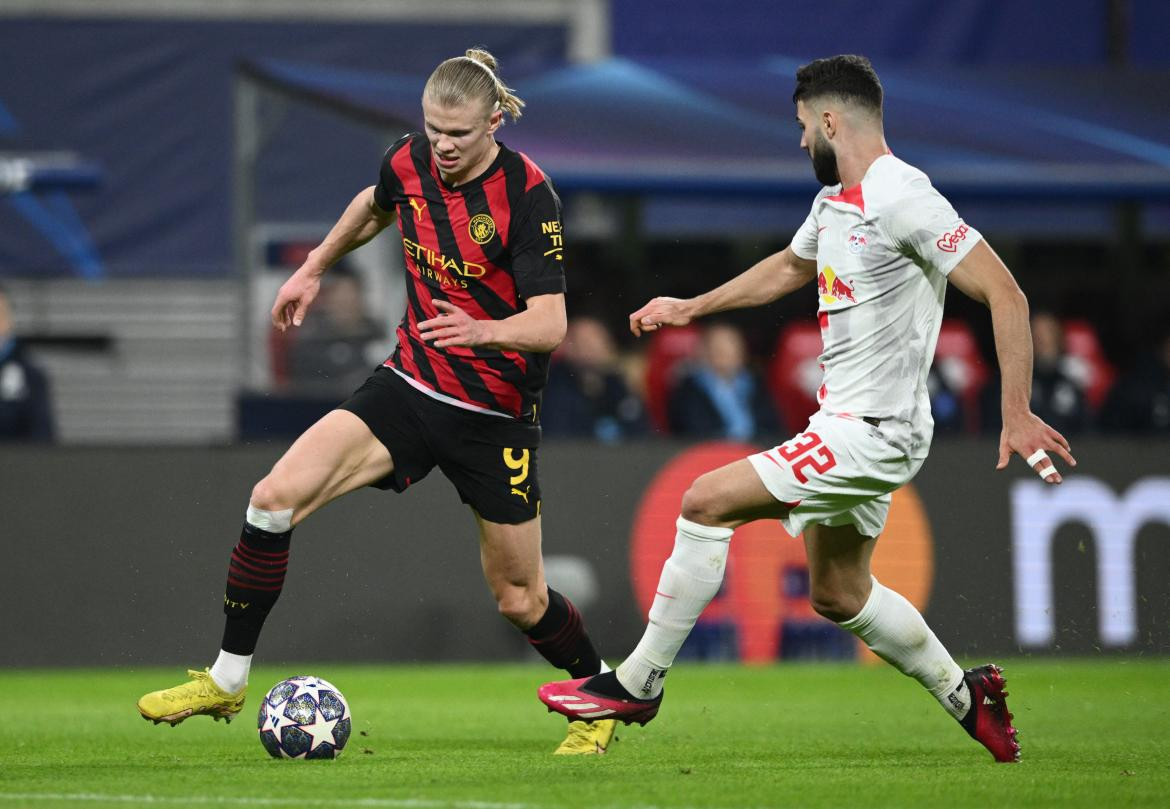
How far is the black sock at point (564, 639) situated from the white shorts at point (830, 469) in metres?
1.10

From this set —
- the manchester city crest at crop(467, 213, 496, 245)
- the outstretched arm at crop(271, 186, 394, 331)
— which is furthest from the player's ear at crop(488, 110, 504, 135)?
the outstretched arm at crop(271, 186, 394, 331)

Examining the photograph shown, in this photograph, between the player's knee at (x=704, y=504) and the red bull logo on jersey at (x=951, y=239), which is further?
the player's knee at (x=704, y=504)

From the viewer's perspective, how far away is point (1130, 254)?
17.0m

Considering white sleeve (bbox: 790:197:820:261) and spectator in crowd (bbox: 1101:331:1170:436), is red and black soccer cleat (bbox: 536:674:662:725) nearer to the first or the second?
white sleeve (bbox: 790:197:820:261)

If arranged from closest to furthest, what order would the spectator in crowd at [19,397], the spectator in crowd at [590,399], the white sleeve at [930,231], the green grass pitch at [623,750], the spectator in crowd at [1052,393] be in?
Result: the green grass pitch at [623,750] → the white sleeve at [930,231] → the spectator in crowd at [19,397] → the spectator in crowd at [590,399] → the spectator in crowd at [1052,393]

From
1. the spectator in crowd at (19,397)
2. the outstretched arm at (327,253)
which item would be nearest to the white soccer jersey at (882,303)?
the outstretched arm at (327,253)

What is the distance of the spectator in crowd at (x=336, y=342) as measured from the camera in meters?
13.3

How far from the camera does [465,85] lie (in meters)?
6.59

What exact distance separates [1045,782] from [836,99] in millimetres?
2319

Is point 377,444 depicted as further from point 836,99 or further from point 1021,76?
point 1021,76

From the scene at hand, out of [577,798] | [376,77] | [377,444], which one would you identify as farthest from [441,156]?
[376,77]

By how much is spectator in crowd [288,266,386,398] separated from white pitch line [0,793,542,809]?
770cm

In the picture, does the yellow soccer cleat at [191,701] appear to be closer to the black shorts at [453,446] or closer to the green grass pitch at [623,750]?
the green grass pitch at [623,750]

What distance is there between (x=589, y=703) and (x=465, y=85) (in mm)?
2124
